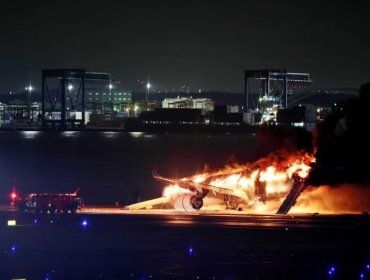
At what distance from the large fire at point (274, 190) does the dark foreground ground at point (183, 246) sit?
4545 millimetres

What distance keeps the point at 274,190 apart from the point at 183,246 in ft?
55.2

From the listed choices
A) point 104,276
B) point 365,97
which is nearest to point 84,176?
point 365,97

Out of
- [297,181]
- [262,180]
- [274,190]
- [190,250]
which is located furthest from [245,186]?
[190,250]

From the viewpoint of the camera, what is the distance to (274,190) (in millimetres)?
47500

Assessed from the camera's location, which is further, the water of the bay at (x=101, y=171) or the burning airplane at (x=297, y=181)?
the water of the bay at (x=101, y=171)

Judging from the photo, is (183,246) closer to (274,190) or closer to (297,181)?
(297,181)

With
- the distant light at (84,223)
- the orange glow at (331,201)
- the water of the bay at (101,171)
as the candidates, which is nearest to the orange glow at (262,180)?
the orange glow at (331,201)

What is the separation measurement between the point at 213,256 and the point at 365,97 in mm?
24844

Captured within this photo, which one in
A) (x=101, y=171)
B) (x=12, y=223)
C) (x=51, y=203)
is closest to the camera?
(x=12, y=223)

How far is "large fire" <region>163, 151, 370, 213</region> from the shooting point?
47.0 meters

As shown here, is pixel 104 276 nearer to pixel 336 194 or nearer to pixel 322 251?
pixel 322 251

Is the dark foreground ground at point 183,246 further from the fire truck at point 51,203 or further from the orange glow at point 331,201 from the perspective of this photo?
the orange glow at point 331,201

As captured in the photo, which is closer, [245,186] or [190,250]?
[190,250]

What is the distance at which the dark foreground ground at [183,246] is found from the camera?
86.1 ft
